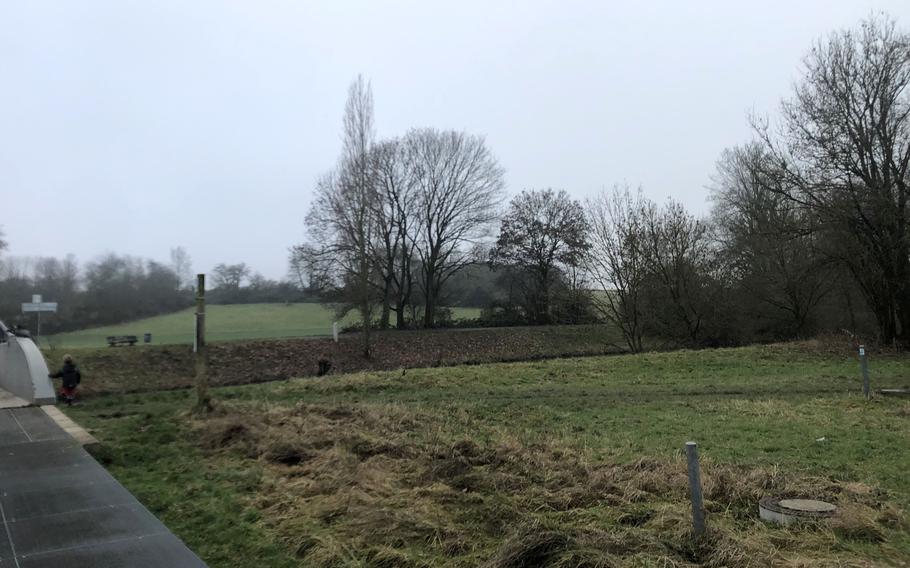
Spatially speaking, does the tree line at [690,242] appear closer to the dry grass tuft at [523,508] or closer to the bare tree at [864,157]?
the bare tree at [864,157]

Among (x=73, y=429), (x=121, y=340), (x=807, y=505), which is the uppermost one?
(x=121, y=340)

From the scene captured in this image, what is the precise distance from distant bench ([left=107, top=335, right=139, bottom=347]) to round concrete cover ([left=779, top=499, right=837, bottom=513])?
28.5 m

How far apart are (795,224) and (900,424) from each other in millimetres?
17816

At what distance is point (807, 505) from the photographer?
17.3 ft

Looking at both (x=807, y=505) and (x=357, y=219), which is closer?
(x=807, y=505)

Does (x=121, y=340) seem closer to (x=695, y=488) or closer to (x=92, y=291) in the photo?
(x=92, y=291)

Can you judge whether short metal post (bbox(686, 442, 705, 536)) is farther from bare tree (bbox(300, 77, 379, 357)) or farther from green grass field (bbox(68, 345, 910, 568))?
bare tree (bbox(300, 77, 379, 357))

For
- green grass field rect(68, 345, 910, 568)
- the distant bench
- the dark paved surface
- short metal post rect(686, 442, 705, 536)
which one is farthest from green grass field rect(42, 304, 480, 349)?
short metal post rect(686, 442, 705, 536)

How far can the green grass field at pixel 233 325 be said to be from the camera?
91.9ft

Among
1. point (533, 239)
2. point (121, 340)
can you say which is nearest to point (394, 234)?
point (533, 239)

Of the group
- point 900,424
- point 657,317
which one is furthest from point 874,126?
point 900,424

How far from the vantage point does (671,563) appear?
4152 millimetres

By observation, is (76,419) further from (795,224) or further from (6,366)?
(795,224)

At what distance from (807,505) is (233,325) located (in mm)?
42785
